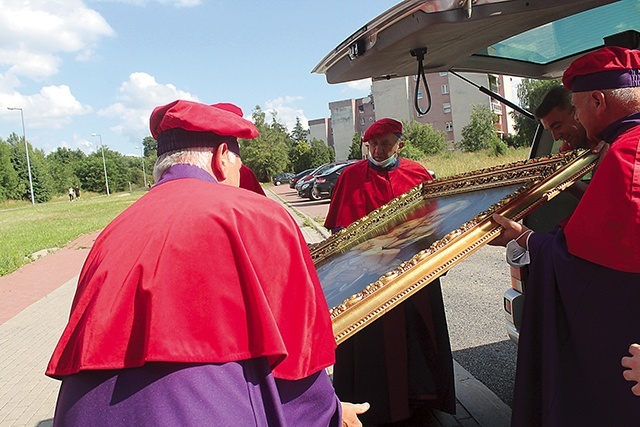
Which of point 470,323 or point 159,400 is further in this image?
point 470,323

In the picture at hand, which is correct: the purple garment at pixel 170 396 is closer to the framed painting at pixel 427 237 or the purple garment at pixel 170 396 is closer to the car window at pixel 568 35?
the framed painting at pixel 427 237

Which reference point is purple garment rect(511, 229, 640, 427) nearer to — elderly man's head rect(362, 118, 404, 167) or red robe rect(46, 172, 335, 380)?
red robe rect(46, 172, 335, 380)

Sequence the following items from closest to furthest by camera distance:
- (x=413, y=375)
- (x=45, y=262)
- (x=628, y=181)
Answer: (x=628, y=181) → (x=413, y=375) → (x=45, y=262)

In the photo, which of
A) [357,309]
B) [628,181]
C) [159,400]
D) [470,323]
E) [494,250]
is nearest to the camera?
[159,400]

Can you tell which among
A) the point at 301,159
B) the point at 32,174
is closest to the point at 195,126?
the point at 301,159

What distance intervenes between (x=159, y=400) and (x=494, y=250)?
8.94 meters

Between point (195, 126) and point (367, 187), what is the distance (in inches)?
107

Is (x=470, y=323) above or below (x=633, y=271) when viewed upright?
below

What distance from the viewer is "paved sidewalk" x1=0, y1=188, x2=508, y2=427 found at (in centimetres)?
401

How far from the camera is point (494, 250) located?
961 cm

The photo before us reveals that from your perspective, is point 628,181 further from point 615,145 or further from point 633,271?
point 633,271

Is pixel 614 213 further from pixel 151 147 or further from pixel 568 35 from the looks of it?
pixel 151 147

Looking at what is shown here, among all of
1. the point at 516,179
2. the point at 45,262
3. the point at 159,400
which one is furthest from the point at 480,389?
the point at 45,262

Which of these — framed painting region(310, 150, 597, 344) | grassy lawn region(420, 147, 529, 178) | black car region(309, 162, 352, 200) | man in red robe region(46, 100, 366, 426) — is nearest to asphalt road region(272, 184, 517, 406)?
grassy lawn region(420, 147, 529, 178)
